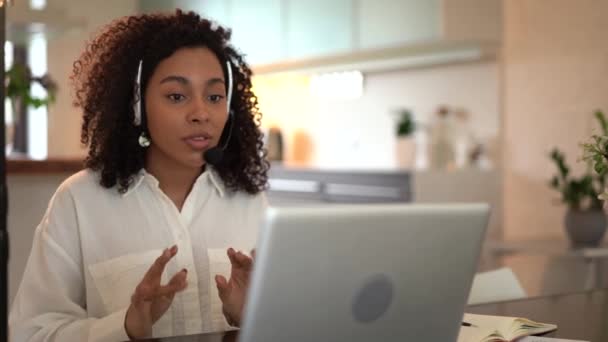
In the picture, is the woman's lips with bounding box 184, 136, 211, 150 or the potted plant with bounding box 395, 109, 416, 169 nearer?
the woman's lips with bounding box 184, 136, 211, 150

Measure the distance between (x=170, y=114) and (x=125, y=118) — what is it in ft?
0.41

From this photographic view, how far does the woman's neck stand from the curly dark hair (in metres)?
0.03

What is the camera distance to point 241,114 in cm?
171

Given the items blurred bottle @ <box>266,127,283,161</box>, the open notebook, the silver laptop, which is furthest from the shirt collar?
blurred bottle @ <box>266,127,283,161</box>

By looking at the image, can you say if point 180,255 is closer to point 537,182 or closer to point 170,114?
point 170,114

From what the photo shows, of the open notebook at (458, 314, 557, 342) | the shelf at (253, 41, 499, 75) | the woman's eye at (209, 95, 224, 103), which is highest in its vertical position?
the shelf at (253, 41, 499, 75)

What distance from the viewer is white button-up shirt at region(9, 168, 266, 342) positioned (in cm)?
145

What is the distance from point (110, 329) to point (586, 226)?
86.3 inches

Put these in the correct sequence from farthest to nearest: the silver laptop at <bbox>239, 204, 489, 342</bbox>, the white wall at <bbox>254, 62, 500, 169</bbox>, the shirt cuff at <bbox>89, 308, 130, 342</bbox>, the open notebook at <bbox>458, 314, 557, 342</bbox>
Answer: the white wall at <bbox>254, 62, 500, 169</bbox> < the shirt cuff at <bbox>89, 308, 130, 342</bbox> < the open notebook at <bbox>458, 314, 557, 342</bbox> < the silver laptop at <bbox>239, 204, 489, 342</bbox>

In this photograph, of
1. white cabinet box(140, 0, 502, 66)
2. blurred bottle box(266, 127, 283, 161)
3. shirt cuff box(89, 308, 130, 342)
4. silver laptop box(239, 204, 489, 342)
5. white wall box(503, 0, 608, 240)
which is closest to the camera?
silver laptop box(239, 204, 489, 342)

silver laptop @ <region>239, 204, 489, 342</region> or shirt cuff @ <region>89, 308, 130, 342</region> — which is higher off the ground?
silver laptop @ <region>239, 204, 489, 342</region>

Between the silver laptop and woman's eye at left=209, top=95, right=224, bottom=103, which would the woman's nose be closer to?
woman's eye at left=209, top=95, right=224, bottom=103

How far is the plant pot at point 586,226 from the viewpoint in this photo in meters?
3.15

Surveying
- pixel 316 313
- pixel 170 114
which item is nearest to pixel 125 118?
pixel 170 114
